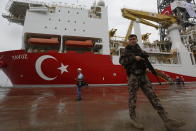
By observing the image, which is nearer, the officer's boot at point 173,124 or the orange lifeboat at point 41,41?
the officer's boot at point 173,124

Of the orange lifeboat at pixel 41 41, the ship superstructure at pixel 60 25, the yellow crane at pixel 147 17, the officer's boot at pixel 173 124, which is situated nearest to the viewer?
the officer's boot at pixel 173 124

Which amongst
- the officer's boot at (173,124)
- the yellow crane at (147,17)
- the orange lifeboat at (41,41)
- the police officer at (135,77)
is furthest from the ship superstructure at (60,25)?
the officer's boot at (173,124)

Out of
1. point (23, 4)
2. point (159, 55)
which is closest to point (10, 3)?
point (23, 4)

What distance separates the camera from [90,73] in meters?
10.2

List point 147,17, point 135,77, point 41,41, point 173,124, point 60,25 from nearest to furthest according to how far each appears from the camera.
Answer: point 173,124 < point 135,77 < point 41,41 < point 60,25 < point 147,17

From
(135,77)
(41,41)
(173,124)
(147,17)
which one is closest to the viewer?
(173,124)

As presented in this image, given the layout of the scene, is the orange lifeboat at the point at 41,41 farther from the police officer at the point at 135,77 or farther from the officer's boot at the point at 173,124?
the officer's boot at the point at 173,124

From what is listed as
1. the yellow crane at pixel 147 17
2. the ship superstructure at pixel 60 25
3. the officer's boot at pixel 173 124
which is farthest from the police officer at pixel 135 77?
the yellow crane at pixel 147 17

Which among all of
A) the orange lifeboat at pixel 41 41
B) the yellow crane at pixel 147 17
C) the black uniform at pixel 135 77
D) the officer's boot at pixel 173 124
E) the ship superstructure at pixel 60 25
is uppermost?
the yellow crane at pixel 147 17

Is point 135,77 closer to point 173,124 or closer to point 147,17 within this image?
point 173,124

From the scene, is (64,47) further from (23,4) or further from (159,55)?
(159,55)

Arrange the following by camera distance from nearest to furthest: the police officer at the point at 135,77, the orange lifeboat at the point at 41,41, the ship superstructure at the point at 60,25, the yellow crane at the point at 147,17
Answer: the police officer at the point at 135,77
the orange lifeboat at the point at 41,41
the ship superstructure at the point at 60,25
the yellow crane at the point at 147,17

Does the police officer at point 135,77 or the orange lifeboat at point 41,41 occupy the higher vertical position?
the orange lifeboat at point 41,41

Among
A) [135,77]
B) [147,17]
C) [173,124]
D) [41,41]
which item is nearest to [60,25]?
[41,41]
